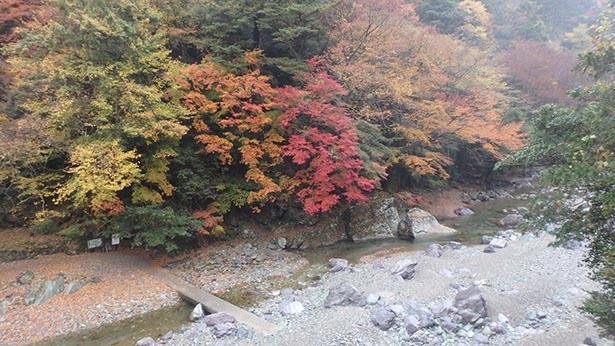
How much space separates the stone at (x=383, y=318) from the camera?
7.72 m

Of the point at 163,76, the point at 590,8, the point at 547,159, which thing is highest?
the point at 590,8

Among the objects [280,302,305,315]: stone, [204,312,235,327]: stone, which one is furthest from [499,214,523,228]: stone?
[204,312,235,327]: stone

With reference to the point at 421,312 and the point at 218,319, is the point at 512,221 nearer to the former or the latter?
the point at 421,312

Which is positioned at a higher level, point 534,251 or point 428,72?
point 428,72

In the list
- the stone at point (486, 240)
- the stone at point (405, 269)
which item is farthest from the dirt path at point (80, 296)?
the stone at point (486, 240)

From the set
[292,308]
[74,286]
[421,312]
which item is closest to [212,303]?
[292,308]

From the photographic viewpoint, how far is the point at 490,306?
8445 millimetres

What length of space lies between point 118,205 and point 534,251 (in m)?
14.1

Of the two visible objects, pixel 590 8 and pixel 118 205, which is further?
pixel 590 8

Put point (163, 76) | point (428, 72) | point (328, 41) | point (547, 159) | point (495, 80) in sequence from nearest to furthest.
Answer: point (547, 159) → point (163, 76) → point (328, 41) → point (428, 72) → point (495, 80)

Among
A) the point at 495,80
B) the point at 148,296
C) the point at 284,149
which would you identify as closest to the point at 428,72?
the point at 495,80

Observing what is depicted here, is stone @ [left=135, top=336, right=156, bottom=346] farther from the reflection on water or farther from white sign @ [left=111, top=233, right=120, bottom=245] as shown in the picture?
white sign @ [left=111, top=233, right=120, bottom=245]

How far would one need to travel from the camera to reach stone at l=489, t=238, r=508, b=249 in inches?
525

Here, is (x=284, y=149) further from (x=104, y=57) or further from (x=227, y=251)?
(x=104, y=57)
